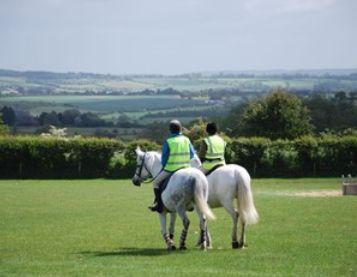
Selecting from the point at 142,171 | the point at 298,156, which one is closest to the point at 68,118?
the point at 298,156

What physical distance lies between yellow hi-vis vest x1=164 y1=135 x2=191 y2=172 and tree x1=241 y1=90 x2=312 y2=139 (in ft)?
207

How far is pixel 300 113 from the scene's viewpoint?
86.2 meters

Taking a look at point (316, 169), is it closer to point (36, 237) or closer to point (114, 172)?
point (114, 172)

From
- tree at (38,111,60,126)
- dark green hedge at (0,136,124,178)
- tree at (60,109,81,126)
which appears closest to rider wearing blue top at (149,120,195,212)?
dark green hedge at (0,136,124,178)

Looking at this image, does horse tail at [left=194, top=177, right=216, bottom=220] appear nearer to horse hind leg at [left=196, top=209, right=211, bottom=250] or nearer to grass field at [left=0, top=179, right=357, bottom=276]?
horse hind leg at [left=196, top=209, right=211, bottom=250]

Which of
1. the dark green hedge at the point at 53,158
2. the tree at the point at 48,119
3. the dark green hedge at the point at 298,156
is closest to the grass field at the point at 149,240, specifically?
the dark green hedge at the point at 298,156

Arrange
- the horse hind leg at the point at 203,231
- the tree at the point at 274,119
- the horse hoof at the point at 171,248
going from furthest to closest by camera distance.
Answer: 1. the tree at the point at 274,119
2. the horse hoof at the point at 171,248
3. the horse hind leg at the point at 203,231

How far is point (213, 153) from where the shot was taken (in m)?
20.2

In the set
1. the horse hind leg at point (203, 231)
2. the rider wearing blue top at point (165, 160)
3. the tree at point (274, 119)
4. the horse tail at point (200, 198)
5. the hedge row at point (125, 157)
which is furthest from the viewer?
the tree at point (274, 119)

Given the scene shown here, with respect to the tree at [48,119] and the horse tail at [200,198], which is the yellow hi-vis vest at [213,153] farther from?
the tree at [48,119]

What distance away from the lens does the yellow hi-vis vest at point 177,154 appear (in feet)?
63.2

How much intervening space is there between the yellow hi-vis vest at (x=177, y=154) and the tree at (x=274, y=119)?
63.2m

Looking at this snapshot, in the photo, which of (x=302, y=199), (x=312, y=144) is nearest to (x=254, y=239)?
(x=302, y=199)

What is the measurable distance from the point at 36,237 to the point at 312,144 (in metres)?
40.6
